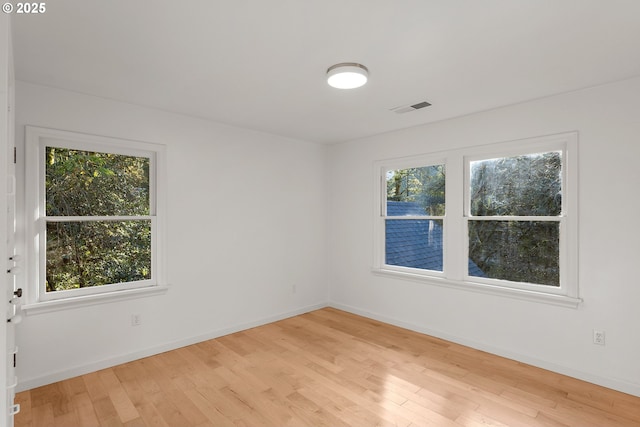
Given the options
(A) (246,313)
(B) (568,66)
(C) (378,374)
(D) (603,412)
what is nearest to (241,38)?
(B) (568,66)

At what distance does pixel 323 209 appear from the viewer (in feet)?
17.2

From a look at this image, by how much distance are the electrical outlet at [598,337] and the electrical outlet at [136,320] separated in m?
4.23

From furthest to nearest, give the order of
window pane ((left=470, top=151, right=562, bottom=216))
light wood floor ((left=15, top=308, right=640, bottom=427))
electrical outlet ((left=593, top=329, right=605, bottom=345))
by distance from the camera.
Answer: window pane ((left=470, top=151, right=562, bottom=216)) < electrical outlet ((left=593, top=329, right=605, bottom=345)) < light wood floor ((left=15, top=308, right=640, bottom=427))

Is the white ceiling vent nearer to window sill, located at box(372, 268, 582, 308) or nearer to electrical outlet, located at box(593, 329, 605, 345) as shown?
window sill, located at box(372, 268, 582, 308)

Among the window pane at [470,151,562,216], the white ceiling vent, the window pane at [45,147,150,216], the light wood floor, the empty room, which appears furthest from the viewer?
the white ceiling vent

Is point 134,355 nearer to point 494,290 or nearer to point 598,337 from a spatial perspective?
point 494,290

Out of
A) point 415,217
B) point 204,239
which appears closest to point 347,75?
point 415,217

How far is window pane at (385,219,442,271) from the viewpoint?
4082 millimetres

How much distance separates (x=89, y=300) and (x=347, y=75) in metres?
3.02

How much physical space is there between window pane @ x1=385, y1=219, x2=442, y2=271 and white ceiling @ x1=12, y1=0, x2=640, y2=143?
5.04 feet

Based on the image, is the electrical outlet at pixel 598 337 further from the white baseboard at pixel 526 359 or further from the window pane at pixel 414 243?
the window pane at pixel 414 243

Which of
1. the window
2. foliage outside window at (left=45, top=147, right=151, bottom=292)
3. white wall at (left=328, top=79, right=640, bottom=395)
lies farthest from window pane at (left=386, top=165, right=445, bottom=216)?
foliage outside window at (left=45, top=147, right=151, bottom=292)

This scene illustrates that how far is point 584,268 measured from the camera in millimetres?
2951

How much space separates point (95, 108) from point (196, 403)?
9.08 ft
